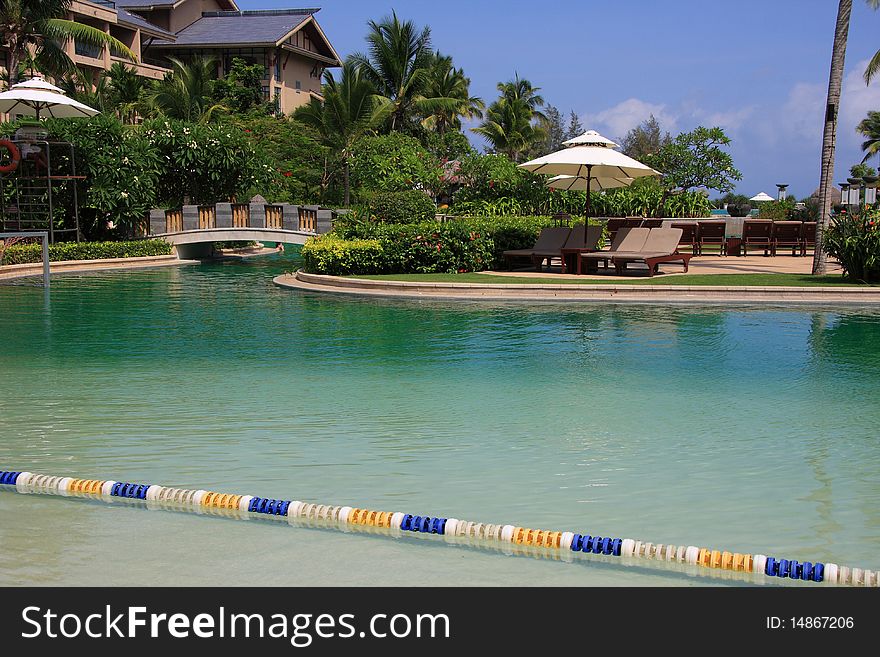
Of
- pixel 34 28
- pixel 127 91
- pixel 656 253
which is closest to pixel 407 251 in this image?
pixel 656 253

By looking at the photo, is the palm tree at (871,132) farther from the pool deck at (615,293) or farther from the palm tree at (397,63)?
the pool deck at (615,293)

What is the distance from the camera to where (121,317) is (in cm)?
1549

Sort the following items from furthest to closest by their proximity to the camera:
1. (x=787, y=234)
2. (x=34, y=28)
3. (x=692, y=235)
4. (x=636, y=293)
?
(x=34, y=28)
(x=692, y=235)
(x=787, y=234)
(x=636, y=293)

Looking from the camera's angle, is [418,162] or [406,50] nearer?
[418,162]

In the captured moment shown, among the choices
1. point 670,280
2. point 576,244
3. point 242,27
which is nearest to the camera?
point 670,280

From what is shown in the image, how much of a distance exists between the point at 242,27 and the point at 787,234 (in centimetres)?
4624

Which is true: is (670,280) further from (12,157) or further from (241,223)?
(12,157)

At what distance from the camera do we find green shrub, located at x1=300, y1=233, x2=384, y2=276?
2062cm

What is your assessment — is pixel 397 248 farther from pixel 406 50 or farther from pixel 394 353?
pixel 406 50

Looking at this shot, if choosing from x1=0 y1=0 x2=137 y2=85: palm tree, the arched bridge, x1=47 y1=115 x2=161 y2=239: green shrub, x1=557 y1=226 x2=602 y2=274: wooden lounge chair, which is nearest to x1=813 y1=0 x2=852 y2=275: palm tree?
x1=557 y1=226 x2=602 y2=274: wooden lounge chair

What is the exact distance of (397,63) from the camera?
5450 centimetres

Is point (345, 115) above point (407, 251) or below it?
above

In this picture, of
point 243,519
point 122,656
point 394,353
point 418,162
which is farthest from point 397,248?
point 122,656

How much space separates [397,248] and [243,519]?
49.8ft
